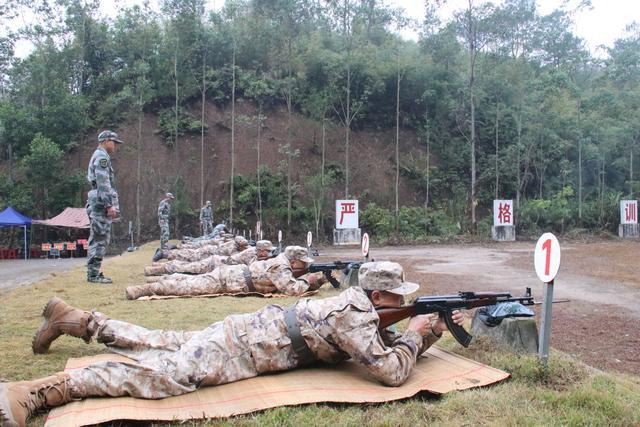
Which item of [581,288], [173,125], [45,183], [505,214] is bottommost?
[581,288]

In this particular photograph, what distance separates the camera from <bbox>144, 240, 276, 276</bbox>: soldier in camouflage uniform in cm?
847

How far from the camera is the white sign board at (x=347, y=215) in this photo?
813 inches

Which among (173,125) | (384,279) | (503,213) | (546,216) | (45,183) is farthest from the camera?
(173,125)

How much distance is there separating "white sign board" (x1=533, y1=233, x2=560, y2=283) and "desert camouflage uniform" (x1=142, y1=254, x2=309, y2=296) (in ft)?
12.0

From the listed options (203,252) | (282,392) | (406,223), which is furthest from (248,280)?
(406,223)

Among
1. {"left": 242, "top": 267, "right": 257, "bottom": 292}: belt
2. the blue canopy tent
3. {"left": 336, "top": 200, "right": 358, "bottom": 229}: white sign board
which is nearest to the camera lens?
{"left": 242, "top": 267, "right": 257, "bottom": 292}: belt

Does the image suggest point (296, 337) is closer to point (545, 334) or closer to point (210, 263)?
point (545, 334)

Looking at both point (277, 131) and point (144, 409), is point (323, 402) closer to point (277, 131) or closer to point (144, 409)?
point (144, 409)

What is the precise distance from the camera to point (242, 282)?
6.81 metres

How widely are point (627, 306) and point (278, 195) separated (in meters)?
19.9

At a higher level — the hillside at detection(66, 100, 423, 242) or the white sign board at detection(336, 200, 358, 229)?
the hillside at detection(66, 100, 423, 242)

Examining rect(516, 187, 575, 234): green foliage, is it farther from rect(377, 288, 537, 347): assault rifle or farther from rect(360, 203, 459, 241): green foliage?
rect(377, 288, 537, 347): assault rifle

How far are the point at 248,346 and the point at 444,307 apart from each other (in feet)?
4.23

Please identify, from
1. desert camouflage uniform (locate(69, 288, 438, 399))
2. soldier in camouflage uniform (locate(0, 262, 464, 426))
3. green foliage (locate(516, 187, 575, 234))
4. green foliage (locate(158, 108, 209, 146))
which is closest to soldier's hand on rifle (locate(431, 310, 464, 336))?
soldier in camouflage uniform (locate(0, 262, 464, 426))
